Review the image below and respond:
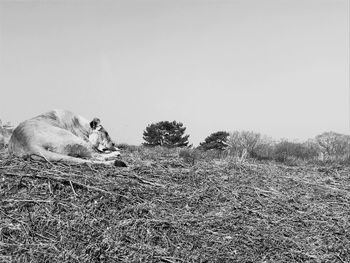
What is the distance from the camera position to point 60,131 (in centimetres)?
560

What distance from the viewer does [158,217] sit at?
129 inches

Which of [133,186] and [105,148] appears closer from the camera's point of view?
[133,186]

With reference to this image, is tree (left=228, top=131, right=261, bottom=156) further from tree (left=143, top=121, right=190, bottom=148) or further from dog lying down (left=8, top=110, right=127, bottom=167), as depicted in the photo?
tree (left=143, top=121, right=190, bottom=148)

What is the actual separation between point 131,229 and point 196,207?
2.85 feet

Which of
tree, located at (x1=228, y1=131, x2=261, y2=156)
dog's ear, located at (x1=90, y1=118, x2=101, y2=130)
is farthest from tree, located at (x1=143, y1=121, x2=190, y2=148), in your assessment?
dog's ear, located at (x1=90, y1=118, x2=101, y2=130)

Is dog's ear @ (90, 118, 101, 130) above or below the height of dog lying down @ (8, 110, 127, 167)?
above

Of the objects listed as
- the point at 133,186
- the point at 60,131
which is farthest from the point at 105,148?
the point at 133,186

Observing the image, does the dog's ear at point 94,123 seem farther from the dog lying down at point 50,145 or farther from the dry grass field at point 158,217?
the dry grass field at point 158,217

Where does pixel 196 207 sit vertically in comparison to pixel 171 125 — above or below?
below

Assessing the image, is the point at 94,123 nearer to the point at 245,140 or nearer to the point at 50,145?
the point at 50,145

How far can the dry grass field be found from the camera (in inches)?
110

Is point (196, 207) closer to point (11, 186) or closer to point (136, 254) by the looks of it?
point (136, 254)

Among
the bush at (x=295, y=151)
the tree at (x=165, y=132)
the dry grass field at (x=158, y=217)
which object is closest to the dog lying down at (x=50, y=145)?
→ the dry grass field at (x=158, y=217)

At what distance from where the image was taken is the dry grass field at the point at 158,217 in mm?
2801
